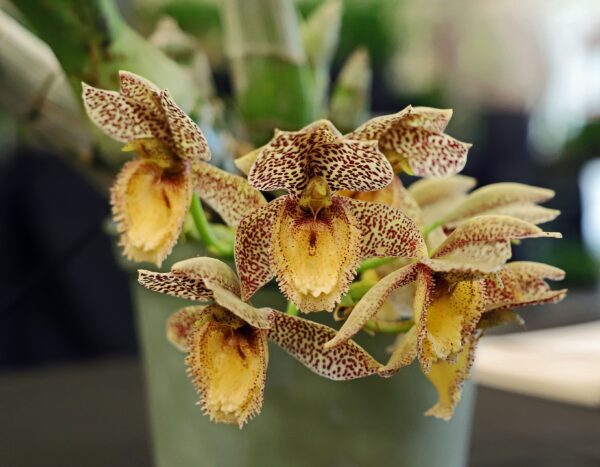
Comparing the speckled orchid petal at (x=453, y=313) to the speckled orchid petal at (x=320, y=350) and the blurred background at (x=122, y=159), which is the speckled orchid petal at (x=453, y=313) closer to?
the speckled orchid petal at (x=320, y=350)

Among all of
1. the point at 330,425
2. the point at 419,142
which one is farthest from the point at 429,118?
the point at 330,425

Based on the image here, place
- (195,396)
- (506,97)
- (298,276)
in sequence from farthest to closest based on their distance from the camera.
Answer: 1. (506,97)
2. (195,396)
3. (298,276)

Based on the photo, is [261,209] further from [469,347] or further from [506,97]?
[506,97]

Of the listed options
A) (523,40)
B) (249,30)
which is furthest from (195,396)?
(523,40)

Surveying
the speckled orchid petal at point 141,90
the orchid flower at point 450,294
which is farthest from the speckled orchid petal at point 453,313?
the speckled orchid petal at point 141,90

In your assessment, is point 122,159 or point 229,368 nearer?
point 229,368

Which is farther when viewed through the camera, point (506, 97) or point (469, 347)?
point (506, 97)

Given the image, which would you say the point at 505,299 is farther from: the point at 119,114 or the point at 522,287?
the point at 119,114
